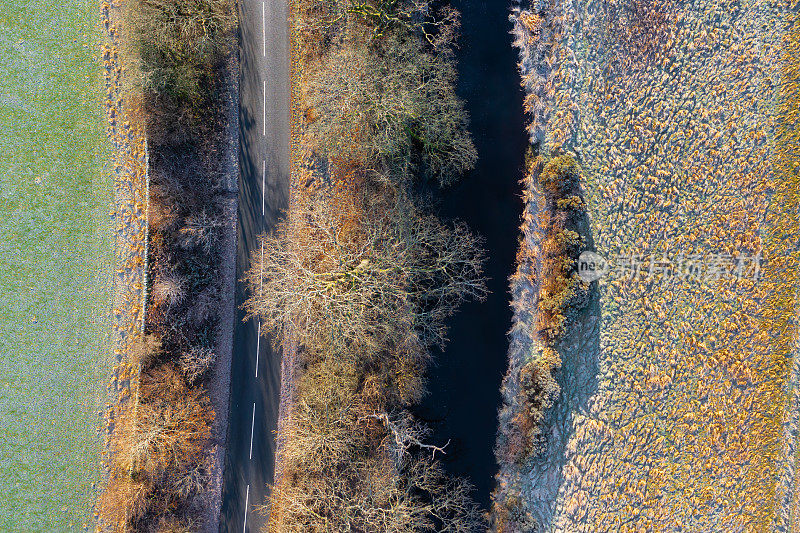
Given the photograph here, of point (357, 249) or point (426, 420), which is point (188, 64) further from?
point (426, 420)

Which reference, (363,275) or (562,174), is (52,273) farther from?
(562,174)

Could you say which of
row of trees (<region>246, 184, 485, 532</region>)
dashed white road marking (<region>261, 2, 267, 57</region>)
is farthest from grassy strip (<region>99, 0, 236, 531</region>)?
row of trees (<region>246, 184, 485, 532</region>)

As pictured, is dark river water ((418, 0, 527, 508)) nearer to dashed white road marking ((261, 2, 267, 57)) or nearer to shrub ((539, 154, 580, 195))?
shrub ((539, 154, 580, 195))

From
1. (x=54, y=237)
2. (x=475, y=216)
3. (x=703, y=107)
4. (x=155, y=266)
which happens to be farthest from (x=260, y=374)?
(x=703, y=107)

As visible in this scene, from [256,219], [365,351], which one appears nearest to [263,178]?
[256,219]

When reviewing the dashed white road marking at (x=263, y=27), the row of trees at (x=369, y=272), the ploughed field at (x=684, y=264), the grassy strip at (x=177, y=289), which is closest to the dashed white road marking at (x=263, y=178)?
the row of trees at (x=369, y=272)

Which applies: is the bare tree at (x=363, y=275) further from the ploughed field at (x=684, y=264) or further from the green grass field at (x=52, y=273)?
the green grass field at (x=52, y=273)
